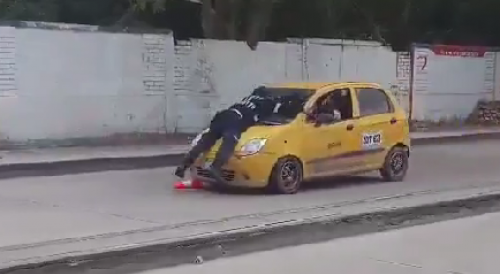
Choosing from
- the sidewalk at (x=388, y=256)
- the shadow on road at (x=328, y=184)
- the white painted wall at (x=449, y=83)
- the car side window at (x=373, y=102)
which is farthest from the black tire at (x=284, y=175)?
the white painted wall at (x=449, y=83)

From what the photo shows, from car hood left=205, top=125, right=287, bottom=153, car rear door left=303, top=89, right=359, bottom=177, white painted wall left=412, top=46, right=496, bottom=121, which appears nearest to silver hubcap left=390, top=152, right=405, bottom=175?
car rear door left=303, top=89, right=359, bottom=177

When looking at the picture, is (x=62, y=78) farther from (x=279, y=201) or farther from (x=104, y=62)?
(x=279, y=201)

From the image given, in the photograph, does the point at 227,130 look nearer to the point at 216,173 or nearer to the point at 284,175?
the point at 216,173

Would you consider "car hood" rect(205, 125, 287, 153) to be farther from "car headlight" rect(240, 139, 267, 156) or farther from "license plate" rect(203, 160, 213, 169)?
"license plate" rect(203, 160, 213, 169)

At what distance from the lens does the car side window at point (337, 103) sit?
14336 mm

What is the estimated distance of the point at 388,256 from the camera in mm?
9727

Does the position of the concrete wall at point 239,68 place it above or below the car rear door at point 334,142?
above

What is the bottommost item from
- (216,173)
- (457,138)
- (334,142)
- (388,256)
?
(457,138)

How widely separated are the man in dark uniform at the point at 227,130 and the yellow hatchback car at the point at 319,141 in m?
0.09

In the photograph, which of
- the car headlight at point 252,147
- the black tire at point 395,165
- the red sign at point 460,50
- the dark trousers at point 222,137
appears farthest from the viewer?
the red sign at point 460,50

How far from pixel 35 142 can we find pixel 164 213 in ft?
26.7

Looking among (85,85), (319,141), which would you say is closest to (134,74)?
(85,85)

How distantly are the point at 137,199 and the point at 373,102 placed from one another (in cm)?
434

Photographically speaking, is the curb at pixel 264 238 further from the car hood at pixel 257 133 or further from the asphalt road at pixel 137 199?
the car hood at pixel 257 133
